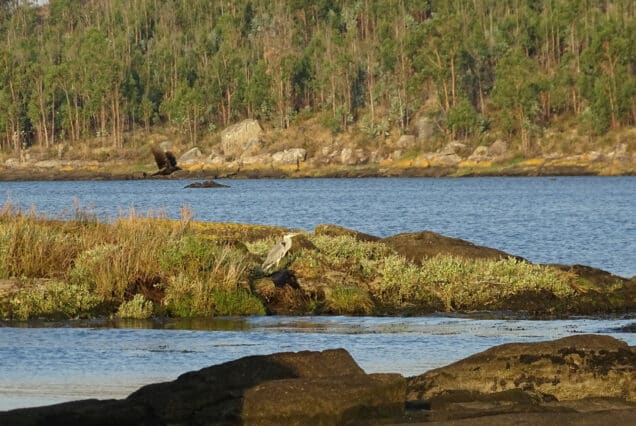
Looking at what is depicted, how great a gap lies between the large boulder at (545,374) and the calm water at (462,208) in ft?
53.8

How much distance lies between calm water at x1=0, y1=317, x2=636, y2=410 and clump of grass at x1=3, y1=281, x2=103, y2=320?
1.17 metres

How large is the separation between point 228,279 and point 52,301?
352 centimetres

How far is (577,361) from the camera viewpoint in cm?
1461

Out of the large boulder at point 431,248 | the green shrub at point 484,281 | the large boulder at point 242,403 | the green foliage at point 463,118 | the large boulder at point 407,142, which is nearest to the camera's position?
the large boulder at point 242,403

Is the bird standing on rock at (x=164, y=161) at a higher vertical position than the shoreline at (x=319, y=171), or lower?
higher

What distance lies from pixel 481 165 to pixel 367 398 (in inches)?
5780

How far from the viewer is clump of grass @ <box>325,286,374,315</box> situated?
2700 cm

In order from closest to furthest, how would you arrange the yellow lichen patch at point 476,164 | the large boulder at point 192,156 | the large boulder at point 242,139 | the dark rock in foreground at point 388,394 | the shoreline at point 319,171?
the dark rock in foreground at point 388,394, the shoreline at point 319,171, the yellow lichen patch at point 476,164, the large boulder at point 242,139, the large boulder at point 192,156

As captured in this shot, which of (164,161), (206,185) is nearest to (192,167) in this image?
(206,185)

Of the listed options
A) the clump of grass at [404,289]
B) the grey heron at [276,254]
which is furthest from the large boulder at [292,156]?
the clump of grass at [404,289]

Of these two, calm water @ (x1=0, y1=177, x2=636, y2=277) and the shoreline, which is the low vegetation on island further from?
the shoreline

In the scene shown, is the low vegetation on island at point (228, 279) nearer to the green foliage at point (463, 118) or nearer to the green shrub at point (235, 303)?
the green shrub at point (235, 303)

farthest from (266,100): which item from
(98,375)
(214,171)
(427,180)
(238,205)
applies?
(98,375)

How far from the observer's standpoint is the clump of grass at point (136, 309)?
2512 centimetres
